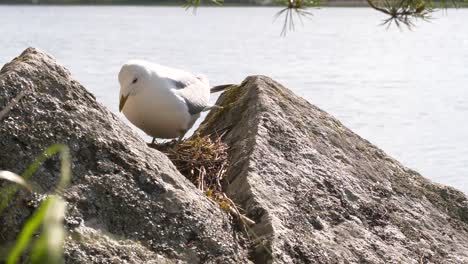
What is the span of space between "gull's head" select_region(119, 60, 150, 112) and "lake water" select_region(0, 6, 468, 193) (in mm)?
801

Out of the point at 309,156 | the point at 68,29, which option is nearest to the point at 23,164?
the point at 309,156

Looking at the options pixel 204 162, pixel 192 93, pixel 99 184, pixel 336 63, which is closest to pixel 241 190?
pixel 204 162

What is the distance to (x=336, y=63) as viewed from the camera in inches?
571

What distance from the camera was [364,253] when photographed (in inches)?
110

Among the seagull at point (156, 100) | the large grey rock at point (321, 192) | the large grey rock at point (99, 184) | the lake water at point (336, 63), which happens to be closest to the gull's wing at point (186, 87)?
the seagull at point (156, 100)

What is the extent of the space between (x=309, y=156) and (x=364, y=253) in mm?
409

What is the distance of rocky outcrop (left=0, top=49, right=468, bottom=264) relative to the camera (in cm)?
230

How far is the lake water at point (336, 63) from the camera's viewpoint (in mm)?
8133

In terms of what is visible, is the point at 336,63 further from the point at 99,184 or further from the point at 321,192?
the point at 99,184

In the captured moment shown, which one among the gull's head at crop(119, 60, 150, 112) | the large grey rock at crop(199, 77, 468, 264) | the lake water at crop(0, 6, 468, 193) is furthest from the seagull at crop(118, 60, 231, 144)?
the lake water at crop(0, 6, 468, 193)

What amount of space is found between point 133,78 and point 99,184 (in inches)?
43.2

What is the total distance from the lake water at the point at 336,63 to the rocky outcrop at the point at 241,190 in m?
0.80

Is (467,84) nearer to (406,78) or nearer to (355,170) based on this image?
(406,78)

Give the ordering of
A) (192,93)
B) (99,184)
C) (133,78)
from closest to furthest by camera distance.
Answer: (99,184) → (133,78) → (192,93)
